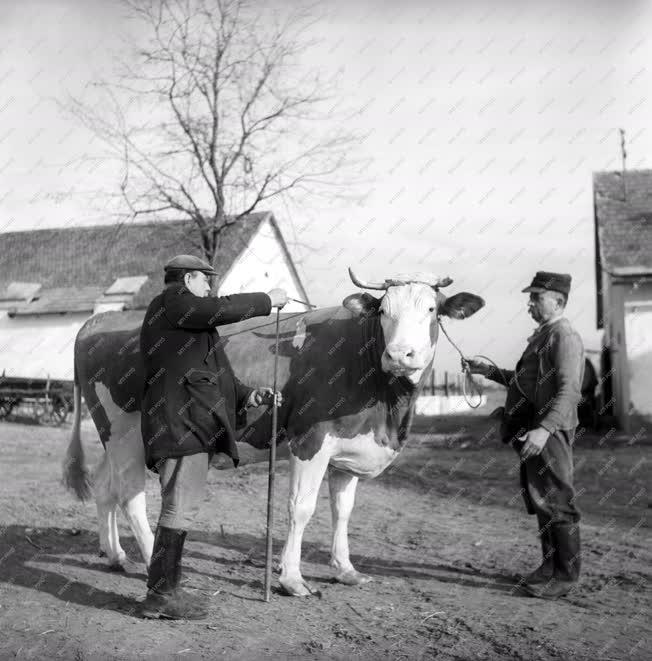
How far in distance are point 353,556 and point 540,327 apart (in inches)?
96.3

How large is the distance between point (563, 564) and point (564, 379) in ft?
4.08

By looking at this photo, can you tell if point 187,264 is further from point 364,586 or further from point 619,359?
point 619,359

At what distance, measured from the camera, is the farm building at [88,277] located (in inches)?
1096

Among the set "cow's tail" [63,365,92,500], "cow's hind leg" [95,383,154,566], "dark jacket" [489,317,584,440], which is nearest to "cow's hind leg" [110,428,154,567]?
"cow's hind leg" [95,383,154,566]

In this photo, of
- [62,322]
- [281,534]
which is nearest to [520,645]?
[281,534]

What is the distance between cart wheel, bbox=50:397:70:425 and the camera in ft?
71.1

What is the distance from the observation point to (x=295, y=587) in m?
5.13

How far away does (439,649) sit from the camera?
4125mm

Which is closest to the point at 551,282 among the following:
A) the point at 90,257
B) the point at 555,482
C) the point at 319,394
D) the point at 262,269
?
the point at 555,482

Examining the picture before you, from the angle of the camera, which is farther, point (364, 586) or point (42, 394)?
point (42, 394)

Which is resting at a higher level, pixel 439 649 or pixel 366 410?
pixel 366 410

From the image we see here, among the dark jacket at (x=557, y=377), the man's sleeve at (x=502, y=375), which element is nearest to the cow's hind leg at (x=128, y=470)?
the man's sleeve at (x=502, y=375)

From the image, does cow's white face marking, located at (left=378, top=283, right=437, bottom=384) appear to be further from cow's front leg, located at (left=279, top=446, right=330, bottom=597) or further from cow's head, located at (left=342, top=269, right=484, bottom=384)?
cow's front leg, located at (left=279, top=446, right=330, bottom=597)

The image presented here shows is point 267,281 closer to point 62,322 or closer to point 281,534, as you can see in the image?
point 62,322
